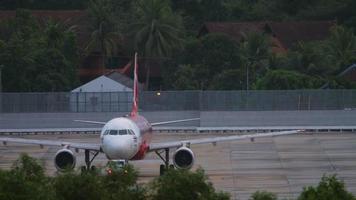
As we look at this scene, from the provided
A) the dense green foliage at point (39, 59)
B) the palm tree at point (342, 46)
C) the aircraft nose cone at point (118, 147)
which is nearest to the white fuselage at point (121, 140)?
the aircraft nose cone at point (118, 147)

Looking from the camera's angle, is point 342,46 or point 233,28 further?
point 233,28

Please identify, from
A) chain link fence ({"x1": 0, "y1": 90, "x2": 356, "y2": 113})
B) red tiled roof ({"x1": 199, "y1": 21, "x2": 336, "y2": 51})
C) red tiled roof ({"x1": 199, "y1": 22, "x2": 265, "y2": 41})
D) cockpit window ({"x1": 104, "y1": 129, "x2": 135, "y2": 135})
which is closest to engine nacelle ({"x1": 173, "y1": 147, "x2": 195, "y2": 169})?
cockpit window ({"x1": 104, "y1": 129, "x2": 135, "y2": 135})

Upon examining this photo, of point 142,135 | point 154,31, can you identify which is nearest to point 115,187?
point 142,135

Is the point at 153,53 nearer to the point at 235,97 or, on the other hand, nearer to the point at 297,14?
the point at 297,14

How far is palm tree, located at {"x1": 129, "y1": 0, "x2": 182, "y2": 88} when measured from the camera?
115 meters

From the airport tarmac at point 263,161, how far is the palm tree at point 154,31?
135ft

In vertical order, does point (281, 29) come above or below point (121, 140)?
above

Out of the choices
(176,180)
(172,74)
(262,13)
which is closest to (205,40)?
(172,74)

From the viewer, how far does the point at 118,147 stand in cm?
4584

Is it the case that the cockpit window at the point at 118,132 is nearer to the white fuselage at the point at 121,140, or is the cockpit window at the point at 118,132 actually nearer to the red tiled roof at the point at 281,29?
the white fuselage at the point at 121,140

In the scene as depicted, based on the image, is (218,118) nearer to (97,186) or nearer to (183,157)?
(183,157)

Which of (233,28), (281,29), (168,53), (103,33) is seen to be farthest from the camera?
(281,29)

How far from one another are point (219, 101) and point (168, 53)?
3873 cm

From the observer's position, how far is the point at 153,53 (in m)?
116
